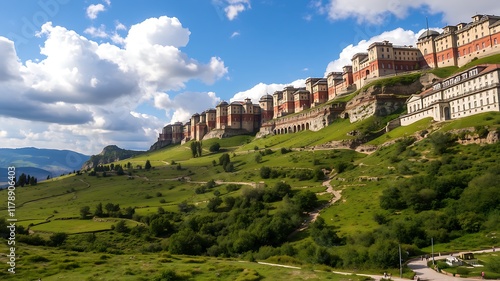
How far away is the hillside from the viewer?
50875mm

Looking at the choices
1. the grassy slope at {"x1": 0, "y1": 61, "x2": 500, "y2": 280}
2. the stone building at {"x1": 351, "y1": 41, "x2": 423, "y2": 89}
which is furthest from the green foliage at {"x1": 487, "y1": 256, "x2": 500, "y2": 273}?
the stone building at {"x1": 351, "y1": 41, "x2": 423, "y2": 89}

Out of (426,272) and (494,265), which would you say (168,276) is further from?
(494,265)

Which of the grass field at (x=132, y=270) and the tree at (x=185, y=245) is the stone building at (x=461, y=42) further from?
the grass field at (x=132, y=270)

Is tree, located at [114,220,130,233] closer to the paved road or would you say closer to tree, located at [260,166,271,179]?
tree, located at [260,166,271,179]

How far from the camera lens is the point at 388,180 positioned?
77188 millimetres

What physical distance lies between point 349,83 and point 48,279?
159160mm

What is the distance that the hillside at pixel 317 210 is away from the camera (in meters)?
50.9

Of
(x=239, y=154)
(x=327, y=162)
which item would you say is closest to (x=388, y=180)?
(x=327, y=162)

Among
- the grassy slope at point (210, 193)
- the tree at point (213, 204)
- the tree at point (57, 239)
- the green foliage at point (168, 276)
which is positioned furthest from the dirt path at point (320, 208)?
the tree at point (57, 239)

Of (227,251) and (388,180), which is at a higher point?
(388,180)

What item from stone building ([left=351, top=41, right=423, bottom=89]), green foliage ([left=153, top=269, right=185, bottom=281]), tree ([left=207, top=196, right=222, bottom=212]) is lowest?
green foliage ([left=153, top=269, right=185, bottom=281])

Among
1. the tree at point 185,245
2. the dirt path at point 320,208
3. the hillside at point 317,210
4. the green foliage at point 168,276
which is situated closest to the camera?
the green foliage at point 168,276

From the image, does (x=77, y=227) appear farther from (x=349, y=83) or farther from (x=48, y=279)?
(x=349, y=83)

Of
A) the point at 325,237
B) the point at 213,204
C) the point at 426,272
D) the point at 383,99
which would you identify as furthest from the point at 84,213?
the point at 383,99
